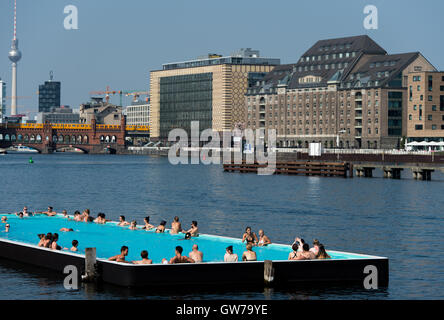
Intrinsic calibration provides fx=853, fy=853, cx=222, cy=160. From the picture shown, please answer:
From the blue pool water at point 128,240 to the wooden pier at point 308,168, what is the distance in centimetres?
9743

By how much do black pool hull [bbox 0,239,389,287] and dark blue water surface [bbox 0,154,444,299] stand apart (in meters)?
0.56

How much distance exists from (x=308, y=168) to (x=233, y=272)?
125 metres

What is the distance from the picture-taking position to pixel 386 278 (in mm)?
42938

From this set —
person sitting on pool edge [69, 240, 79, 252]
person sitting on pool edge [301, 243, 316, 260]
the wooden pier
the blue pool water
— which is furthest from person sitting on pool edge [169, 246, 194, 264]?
the wooden pier

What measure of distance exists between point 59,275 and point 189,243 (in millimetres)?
10001

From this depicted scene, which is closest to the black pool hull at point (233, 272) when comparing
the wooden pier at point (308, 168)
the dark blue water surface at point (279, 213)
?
the dark blue water surface at point (279, 213)

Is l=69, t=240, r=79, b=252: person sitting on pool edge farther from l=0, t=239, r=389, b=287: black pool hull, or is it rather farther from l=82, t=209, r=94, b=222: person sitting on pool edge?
l=82, t=209, r=94, b=222: person sitting on pool edge

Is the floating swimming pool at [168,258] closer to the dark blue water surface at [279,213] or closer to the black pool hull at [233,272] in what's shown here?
the black pool hull at [233,272]

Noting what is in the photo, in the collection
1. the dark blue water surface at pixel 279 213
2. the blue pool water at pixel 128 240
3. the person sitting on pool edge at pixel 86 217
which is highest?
the person sitting on pool edge at pixel 86 217

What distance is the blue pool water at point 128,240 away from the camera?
47844 millimetres

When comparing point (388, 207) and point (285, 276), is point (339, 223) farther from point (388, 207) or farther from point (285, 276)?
point (285, 276)

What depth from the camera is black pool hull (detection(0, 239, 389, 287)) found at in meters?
39.8

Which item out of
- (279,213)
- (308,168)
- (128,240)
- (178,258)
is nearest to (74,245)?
(128,240)
